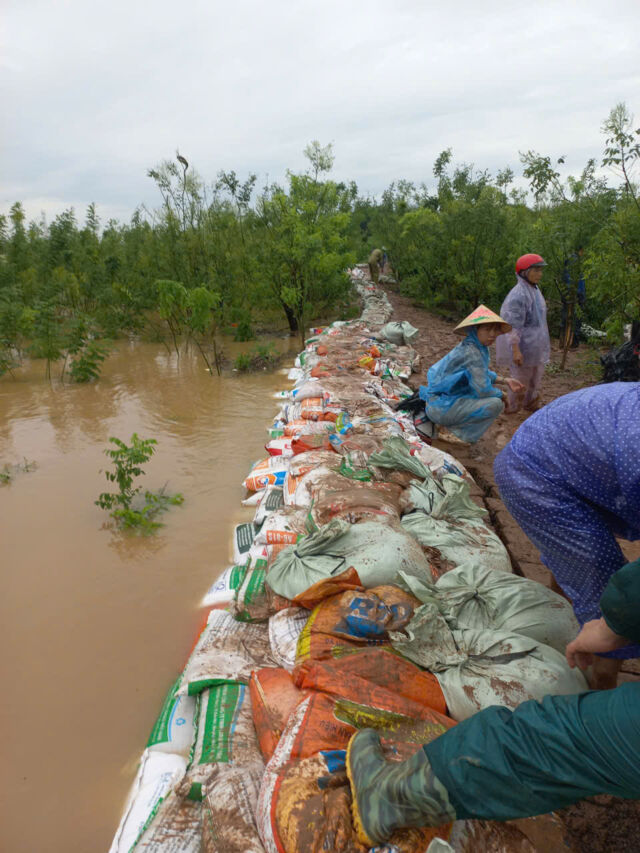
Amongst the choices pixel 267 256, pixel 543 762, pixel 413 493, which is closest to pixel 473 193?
pixel 267 256

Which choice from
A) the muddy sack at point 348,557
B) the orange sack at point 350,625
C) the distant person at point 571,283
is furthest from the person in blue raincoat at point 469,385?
the distant person at point 571,283

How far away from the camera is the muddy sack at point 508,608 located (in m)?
1.61

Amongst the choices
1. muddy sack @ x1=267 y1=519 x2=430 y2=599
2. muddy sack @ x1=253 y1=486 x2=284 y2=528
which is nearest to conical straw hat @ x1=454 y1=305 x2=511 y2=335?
muddy sack @ x1=253 y1=486 x2=284 y2=528

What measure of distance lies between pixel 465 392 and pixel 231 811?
2775 millimetres

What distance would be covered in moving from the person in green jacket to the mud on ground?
476 mm

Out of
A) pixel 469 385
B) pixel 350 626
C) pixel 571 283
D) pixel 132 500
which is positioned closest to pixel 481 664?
pixel 350 626

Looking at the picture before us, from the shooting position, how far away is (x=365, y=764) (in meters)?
1.10

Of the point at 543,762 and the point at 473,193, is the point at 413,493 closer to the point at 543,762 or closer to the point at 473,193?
the point at 543,762

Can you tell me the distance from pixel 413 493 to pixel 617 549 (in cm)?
114

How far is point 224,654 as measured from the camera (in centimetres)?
167

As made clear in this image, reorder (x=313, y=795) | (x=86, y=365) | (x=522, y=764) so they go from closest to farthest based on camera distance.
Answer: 1. (x=522, y=764)
2. (x=313, y=795)
3. (x=86, y=365)

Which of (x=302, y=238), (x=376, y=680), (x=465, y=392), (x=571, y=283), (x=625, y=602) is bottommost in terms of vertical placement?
(x=376, y=680)

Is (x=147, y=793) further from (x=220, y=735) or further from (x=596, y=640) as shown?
(x=596, y=640)

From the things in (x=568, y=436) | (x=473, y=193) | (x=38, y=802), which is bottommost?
(x=38, y=802)
